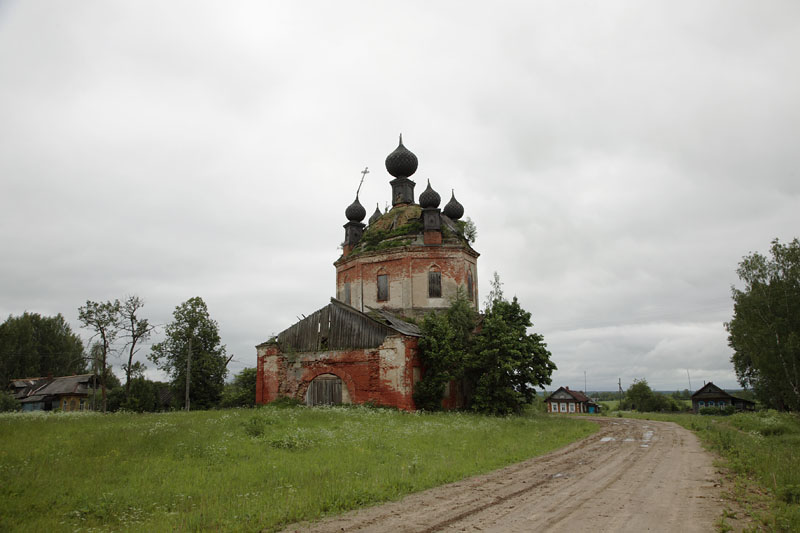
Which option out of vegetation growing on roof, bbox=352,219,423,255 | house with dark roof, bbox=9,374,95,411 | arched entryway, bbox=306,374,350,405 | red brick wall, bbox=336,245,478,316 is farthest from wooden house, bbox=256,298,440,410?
house with dark roof, bbox=9,374,95,411

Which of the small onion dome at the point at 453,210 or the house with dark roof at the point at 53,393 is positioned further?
the house with dark roof at the point at 53,393

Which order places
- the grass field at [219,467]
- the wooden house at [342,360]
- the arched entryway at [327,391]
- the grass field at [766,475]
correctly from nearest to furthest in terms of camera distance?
the grass field at [766,475] → the grass field at [219,467] → the wooden house at [342,360] → the arched entryway at [327,391]

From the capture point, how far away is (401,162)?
117ft

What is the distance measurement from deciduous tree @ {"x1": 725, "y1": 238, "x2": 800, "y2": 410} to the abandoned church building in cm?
1650

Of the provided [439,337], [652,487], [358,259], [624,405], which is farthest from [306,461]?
[624,405]

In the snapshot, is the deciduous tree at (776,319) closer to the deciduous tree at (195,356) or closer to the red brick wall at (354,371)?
the red brick wall at (354,371)

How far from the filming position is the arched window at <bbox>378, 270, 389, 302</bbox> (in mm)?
31359

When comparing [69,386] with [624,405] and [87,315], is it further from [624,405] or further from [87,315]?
[624,405]

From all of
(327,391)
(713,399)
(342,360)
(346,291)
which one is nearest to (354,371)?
(342,360)

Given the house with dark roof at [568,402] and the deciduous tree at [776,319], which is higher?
the deciduous tree at [776,319]

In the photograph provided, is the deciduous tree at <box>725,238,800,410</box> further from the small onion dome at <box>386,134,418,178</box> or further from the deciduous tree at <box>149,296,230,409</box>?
the deciduous tree at <box>149,296,230,409</box>

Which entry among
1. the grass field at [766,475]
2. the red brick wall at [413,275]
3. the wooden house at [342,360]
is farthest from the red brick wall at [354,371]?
the grass field at [766,475]

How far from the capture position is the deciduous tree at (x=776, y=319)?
2691 cm

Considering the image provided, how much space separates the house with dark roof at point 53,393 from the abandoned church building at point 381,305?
100ft
